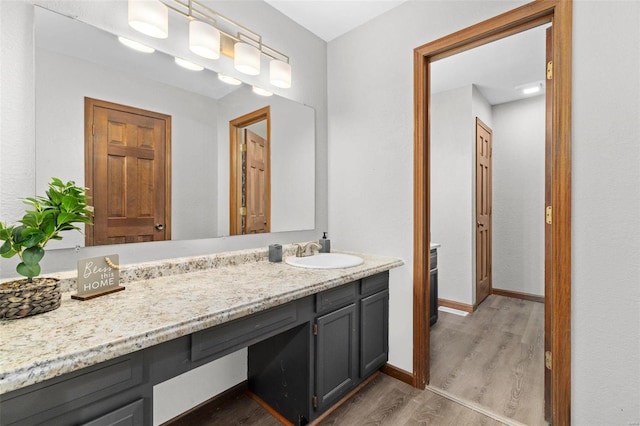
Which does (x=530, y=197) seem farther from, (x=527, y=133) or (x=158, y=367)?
(x=158, y=367)

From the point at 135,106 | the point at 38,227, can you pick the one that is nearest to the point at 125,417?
the point at 38,227

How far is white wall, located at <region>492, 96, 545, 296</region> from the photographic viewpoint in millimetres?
3754

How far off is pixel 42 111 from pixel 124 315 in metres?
0.92

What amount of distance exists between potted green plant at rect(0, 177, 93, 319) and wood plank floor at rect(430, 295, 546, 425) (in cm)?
215

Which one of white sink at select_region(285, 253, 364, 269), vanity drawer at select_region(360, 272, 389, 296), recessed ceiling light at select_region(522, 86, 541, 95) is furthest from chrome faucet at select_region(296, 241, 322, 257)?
recessed ceiling light at select_region(522, 86, 541, 95)

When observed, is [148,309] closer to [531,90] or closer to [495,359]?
[495,359]

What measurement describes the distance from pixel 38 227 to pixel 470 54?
327 cm

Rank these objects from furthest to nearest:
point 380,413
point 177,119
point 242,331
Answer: point 380,413 < point 177,119 < point 242,331

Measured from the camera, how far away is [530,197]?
3822 millimetres

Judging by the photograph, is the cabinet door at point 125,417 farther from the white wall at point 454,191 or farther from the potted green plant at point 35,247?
the white wall at point 454,191

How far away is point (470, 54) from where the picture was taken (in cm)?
273

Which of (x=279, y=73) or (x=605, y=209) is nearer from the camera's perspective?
(x=605, y=209)

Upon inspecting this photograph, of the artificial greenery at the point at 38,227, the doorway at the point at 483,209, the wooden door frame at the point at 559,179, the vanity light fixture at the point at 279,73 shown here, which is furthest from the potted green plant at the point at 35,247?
the doorway at the point at 483,209

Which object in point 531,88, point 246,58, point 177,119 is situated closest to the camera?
point 177,119
